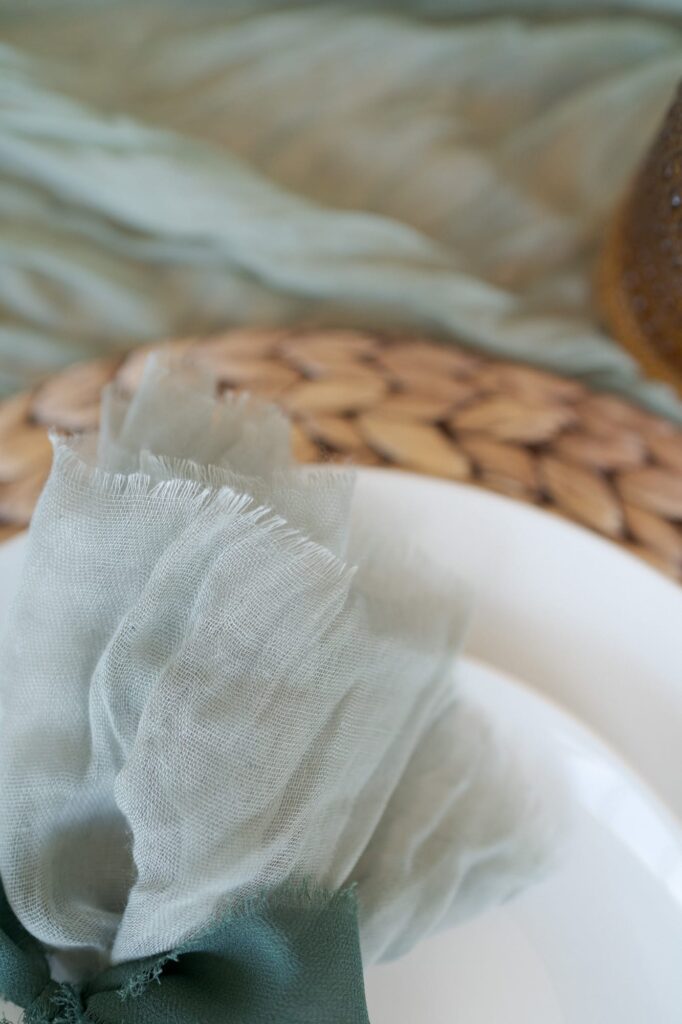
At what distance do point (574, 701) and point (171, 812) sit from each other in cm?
17

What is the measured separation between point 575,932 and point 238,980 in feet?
0.42

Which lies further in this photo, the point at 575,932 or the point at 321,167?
the point at 321,167

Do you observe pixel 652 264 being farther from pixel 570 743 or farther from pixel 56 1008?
pixel 56 1008

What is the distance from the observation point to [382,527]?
0.32 m

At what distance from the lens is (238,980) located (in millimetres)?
241

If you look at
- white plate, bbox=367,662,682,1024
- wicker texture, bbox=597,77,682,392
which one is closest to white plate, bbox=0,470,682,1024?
white plate, bbox=367,662,682,1024

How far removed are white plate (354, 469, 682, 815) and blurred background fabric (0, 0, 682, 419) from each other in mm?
149

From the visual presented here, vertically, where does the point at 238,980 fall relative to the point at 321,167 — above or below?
below

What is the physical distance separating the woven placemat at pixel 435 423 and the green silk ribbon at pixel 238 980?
192 millimetres

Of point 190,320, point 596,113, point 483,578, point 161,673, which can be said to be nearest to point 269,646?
point 161,673

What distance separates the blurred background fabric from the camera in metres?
0.46

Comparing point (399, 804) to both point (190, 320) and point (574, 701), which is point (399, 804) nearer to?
point (574, 701)

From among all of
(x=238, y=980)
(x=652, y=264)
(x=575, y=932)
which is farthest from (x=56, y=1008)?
(x=652, y=264)

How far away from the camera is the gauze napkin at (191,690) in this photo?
0.75ft
